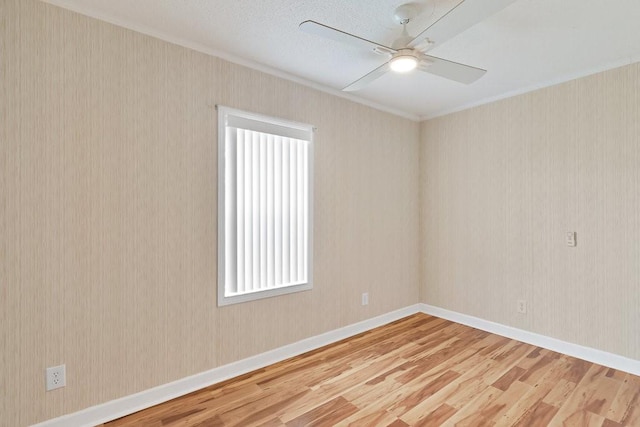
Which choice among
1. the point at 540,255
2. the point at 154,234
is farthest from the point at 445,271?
the point at 154,234

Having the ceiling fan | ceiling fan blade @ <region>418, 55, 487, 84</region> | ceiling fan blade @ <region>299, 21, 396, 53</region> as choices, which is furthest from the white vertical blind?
ceiling fan blade @ <region>418, 55, 487, 84</region>

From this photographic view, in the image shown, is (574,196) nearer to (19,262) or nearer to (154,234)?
(154,234)

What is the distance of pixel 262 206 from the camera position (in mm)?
2699

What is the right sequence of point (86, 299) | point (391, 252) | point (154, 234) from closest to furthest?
1. point (86, 299)
2. point (154, 234)
3. point (391, 252)

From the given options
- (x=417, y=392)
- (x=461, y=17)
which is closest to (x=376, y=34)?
(x=461, y=17)

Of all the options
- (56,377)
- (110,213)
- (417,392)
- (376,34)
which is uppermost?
(376,34)

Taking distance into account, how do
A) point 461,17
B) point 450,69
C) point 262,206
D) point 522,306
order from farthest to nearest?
1. point 522,306
2. point 262,206
3. point 450,69
4. point 461,17

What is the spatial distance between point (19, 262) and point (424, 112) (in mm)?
3991

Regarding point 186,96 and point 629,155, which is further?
point 629,155

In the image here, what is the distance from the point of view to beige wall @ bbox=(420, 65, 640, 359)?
8.50ft

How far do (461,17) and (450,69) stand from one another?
56cm

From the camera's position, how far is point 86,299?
6.33 feet

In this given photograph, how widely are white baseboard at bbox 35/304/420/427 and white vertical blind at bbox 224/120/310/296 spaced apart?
575mm

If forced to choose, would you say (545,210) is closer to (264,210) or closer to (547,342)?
(547,342)
